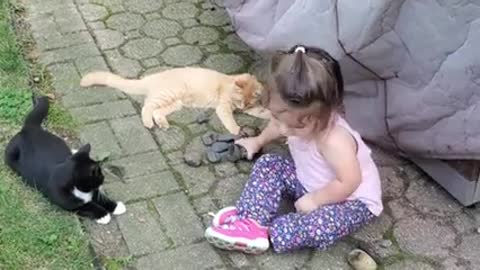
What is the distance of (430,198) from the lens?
11.3 ft

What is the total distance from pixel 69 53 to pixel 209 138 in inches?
38.0

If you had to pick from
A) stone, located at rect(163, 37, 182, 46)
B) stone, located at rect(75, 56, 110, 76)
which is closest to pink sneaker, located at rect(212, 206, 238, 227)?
stone, located at rect(75, 56, 110, 76)

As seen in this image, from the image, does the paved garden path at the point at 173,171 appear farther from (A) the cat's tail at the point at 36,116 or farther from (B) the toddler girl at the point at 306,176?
(A) the cat's tail at the point at 36,116

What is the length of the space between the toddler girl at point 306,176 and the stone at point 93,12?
1598 millimetres

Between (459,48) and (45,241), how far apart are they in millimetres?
1607

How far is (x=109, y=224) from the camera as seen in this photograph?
321 cm

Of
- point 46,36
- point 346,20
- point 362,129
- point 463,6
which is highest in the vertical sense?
point 463,6

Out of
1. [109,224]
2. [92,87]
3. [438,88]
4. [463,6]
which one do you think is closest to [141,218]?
[109,224]

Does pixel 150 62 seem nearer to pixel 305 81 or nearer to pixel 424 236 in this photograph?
pixel 305 81

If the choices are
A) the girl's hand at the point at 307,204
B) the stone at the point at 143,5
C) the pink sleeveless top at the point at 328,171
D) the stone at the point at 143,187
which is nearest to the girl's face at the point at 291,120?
the pink sleeveless top at the point at 328,171

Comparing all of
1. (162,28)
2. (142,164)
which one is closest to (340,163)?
(142,164)

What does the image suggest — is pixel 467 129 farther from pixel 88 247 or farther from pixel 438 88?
pixel 88 247

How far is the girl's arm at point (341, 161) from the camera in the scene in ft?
10.0

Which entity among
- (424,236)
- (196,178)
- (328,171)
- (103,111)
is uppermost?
(328,171)
